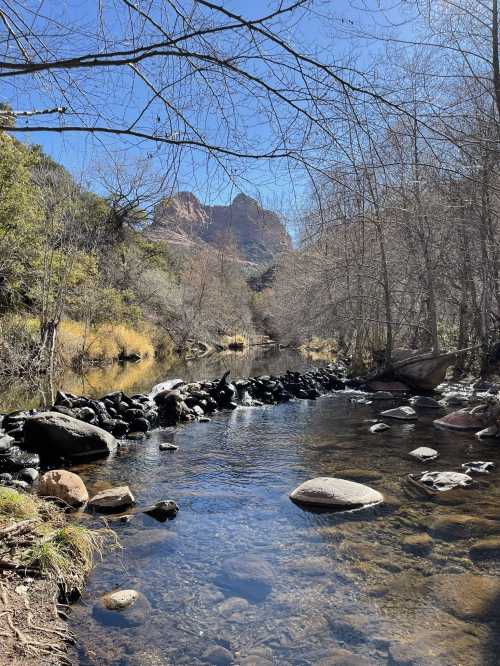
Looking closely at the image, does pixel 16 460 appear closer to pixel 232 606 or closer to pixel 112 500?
pixel 112 500

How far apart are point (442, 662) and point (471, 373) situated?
15.0 m

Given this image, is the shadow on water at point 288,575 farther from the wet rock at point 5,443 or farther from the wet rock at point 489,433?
the wet rock at point 489,433

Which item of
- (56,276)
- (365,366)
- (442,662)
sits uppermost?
(56,276)

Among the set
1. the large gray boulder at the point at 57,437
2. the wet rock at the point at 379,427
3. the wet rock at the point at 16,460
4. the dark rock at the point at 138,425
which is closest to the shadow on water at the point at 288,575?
the large gray boulder at the point at 57,437

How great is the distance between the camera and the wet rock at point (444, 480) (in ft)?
19.4

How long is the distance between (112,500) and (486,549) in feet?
11.8

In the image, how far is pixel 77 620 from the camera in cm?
325

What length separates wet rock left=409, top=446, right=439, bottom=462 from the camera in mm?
7195

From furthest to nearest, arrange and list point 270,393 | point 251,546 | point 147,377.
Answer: point 147,377 → point 270,393 → point 251,546

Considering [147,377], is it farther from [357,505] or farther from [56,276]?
[357,505]

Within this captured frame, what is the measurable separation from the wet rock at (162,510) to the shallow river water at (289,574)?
0.10m

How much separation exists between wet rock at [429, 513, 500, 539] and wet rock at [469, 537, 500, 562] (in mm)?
133

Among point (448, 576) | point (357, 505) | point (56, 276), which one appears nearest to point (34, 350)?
point (56, 276)

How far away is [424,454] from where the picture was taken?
23.8 feet
